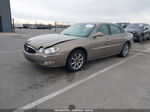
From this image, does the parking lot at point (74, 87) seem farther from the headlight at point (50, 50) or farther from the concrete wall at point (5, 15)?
the concrete wall at point (5, 15)

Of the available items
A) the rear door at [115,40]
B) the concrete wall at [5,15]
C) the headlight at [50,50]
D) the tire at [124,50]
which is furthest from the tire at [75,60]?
the concrete wall at [5,15]

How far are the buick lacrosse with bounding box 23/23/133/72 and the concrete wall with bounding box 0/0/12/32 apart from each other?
47.7 ft

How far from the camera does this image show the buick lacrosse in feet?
12.4

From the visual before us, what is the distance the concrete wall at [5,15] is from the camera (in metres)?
16.2

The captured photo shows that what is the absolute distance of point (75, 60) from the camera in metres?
4.27

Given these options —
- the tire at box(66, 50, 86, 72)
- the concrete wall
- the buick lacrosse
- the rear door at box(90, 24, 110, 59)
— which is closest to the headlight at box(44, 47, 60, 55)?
the buick lacrosse

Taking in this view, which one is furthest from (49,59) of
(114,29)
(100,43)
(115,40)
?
(114,29)

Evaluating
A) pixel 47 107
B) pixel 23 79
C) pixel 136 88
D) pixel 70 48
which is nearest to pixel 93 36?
pixel 70 48

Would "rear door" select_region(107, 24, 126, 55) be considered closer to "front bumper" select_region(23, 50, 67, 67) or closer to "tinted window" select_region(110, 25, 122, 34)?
"tinted window" select_region(110, 25, 122, 34)

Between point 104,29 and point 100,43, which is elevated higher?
point 104,29

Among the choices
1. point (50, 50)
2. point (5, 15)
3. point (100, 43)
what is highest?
point (5, 15)

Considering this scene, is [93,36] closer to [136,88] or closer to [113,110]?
[136,88]

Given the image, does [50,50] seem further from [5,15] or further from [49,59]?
[5,15]

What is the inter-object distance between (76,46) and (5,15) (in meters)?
15.9
